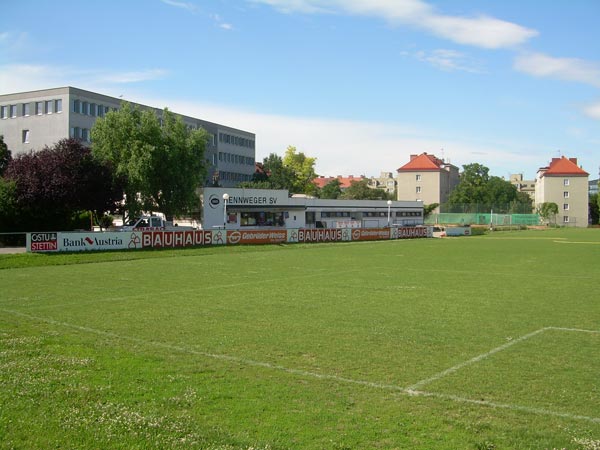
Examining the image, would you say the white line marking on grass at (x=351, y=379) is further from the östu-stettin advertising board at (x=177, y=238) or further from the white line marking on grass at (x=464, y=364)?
the östu-stettin advertising board at (x=177, y=238)

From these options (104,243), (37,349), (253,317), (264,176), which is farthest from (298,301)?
(264,176)

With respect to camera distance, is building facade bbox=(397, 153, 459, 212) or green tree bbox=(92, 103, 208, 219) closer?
green tree bbox=(92, 103, 208, 219)

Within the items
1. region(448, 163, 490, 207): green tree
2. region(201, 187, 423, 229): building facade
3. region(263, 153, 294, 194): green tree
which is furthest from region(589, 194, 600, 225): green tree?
region(263, 153, 294, 194): green tree

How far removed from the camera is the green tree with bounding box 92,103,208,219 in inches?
2014

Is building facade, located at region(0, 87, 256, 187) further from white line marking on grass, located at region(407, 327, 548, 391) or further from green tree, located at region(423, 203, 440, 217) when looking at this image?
green tree, located at region(423, 203, 440, 217)

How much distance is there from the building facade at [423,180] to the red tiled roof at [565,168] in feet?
76.4

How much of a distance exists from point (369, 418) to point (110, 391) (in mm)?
3423

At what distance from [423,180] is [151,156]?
9176 centimetres

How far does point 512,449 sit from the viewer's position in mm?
5941

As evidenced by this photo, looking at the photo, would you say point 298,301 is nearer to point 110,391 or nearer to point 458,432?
point 110,391

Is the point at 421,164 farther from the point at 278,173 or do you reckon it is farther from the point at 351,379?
the point at 351,379

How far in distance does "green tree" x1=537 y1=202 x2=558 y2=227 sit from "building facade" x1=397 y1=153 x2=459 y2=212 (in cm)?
2292

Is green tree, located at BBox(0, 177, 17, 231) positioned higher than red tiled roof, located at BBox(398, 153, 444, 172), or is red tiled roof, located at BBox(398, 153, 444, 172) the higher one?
red tiled roof, located at BBox(398, 153, 444, 172)

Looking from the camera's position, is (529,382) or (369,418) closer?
(369,418)
